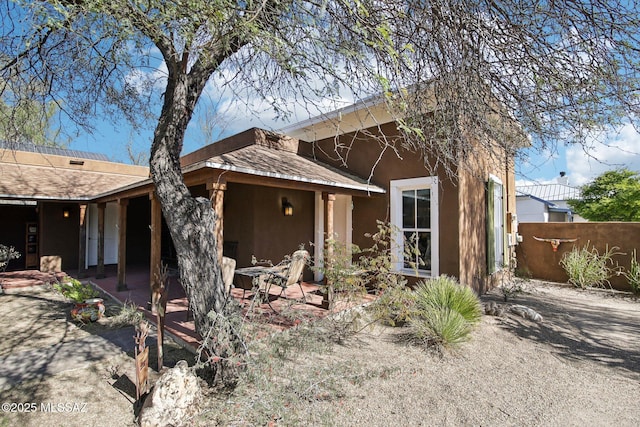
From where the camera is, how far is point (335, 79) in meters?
3.58

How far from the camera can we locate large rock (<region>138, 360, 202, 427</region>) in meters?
2.86

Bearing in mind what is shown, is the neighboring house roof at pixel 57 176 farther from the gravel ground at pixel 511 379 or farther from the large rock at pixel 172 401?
the gravel ground at pixel 511 379

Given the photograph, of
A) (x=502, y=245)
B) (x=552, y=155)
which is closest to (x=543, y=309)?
(x=502, y=245)

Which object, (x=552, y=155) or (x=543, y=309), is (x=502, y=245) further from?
(x=552, y=155)

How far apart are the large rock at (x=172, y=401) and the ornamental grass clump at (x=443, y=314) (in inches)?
125

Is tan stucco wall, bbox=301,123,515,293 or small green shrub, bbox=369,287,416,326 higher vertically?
tan stucco wall, bbox=301,123,515,293

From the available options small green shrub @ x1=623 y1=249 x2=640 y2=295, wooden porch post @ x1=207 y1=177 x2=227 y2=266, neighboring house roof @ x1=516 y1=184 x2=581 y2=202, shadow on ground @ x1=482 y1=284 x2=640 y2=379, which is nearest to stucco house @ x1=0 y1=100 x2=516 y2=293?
wooden porch post @ x1=207 y1=177 x2=227 y2=266

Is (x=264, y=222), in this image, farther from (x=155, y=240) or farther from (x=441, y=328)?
(x=441, y=328)

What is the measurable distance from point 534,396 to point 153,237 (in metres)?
6.21

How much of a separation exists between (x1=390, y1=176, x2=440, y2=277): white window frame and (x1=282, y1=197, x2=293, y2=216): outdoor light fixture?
2512mm

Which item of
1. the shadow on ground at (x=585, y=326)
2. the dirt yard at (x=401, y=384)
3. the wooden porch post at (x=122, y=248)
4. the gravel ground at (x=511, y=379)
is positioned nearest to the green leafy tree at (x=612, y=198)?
the shadow on ground at (x=585, y=326)

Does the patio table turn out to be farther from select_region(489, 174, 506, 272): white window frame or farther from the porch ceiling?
select_region(489, 174, 506, 272): white window frame

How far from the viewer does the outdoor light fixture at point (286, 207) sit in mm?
8023

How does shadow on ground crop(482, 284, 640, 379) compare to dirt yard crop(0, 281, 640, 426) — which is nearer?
dirt yard crop(0, 281, 640, 426)
